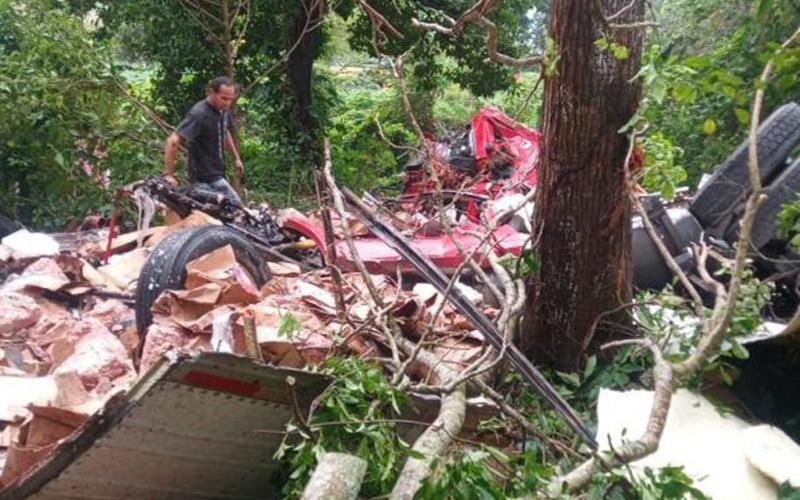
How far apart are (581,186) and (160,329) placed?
209cm

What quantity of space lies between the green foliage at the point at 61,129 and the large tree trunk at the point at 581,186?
18.3 ft

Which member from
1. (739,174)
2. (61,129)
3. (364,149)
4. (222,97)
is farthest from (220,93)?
(364,149)

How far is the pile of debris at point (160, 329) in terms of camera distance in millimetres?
3438

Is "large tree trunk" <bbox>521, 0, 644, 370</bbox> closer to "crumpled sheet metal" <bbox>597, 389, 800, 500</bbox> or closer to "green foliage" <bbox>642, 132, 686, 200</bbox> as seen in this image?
"green foliage" <bbox>642, 132, 686, 200</bbox>

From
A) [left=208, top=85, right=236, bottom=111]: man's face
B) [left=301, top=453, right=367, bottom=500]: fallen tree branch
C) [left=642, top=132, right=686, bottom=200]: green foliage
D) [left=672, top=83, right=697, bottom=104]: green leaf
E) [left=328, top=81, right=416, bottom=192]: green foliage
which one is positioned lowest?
[left=328, top=81, right=416, bottom=192]: green foliage

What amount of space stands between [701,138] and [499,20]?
299 cm

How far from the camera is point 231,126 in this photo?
7637 millimetres

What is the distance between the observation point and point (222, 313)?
4.08m

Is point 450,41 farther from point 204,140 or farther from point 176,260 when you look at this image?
point 176,260

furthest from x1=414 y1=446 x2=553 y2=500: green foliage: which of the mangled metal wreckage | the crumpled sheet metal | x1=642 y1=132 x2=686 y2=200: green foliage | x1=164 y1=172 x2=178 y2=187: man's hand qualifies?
x1=164 y1=172 x2=178 y2=187: man's hand

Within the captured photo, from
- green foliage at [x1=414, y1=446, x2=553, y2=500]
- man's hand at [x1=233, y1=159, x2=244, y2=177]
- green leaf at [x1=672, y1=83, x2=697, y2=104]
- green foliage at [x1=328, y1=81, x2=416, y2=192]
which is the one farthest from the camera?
green foliage at [x1=328, y1=81, x2=416, y2=192]

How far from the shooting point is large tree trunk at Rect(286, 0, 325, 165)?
1102cm

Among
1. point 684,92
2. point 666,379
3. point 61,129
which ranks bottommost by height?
point 61,129

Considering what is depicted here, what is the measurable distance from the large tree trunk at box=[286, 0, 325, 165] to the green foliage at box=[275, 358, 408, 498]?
8.49m
